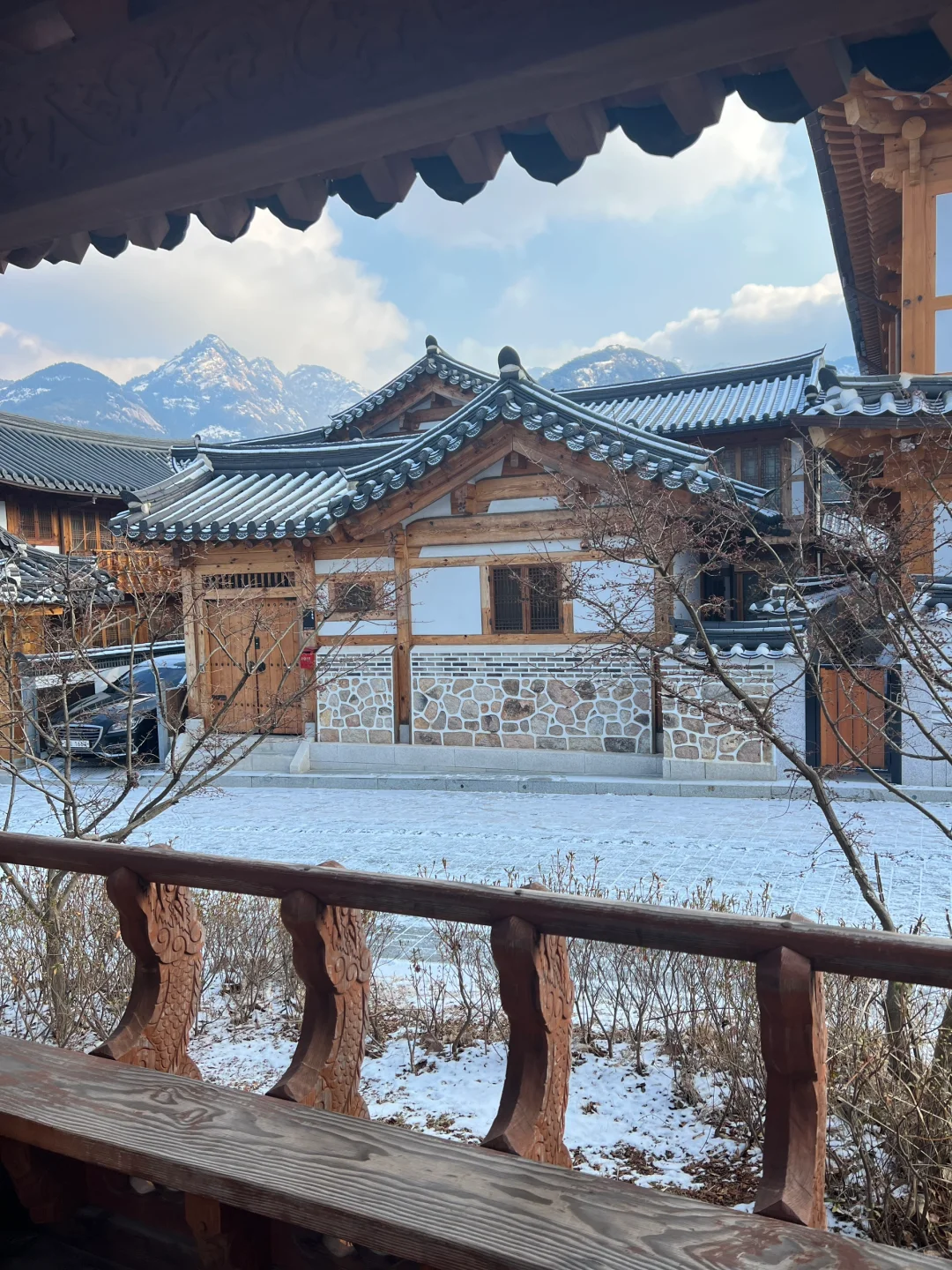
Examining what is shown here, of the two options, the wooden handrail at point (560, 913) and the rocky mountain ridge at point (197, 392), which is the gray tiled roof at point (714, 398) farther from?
the rocky mountain ridge at point (197, 392)

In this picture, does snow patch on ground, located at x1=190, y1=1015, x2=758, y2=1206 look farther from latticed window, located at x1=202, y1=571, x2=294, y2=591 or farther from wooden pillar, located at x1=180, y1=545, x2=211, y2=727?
wooden pillar, located at x1=180, y1=545, x2=211, y2=727

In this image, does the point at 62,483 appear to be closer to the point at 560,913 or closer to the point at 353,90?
the point at 353,90

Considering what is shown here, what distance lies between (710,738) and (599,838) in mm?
2617

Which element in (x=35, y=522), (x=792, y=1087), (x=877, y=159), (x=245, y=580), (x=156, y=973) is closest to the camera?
(x=792, y=1087)

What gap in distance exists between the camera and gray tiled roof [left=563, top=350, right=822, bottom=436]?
17391 mm

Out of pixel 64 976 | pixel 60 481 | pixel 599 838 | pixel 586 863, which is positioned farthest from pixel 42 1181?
pixel 60 481

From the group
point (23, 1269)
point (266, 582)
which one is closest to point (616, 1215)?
point (23, 1269)

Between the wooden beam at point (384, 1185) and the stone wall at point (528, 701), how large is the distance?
9722 millimetres

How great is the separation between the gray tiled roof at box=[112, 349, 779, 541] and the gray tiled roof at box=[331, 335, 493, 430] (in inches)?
112

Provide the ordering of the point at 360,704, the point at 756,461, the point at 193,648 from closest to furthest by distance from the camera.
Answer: the point at 360,704 → the point at 193,648 → the point at 756,461

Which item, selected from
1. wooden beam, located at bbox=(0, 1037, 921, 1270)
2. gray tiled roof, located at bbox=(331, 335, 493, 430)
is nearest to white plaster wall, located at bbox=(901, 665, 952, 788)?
wooden beam, located at bbox=(0, 1037, 921, 1270)

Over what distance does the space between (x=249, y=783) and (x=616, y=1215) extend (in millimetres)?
12148

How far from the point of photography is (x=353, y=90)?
6.44 ft

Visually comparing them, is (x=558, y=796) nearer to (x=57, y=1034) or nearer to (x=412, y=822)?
(x=412, y=822)
